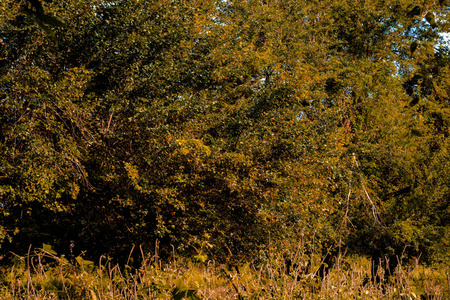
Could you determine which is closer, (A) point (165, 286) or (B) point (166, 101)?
(A) point (165, 286)

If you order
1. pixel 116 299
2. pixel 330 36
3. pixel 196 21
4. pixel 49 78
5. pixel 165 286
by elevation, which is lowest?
pixel 116 299

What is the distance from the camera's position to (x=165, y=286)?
4.05 m

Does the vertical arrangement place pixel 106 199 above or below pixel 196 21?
below

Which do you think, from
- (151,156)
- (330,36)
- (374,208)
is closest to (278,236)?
(151,156)

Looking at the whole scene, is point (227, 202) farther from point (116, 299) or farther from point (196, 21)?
point (116, 299)

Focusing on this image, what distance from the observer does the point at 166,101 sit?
10664 millimetres

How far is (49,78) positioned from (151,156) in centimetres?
258

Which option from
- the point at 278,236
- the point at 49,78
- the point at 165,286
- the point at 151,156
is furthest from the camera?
the point at 278,236

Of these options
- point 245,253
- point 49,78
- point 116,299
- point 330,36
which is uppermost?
point 330,36

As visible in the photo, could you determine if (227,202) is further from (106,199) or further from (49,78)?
(49,78)

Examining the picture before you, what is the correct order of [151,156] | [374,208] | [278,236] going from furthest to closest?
[374,208] < [278,236] < [151,156]

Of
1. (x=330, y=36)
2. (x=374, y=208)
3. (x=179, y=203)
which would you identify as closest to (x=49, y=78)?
(x=179, y=203)

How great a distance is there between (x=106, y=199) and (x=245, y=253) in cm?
354

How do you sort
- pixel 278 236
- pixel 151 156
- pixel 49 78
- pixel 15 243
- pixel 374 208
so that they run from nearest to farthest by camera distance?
pixel 49 78, pixel 151 156, pixel 278 236, pixel 15 243, pixel 374 208
